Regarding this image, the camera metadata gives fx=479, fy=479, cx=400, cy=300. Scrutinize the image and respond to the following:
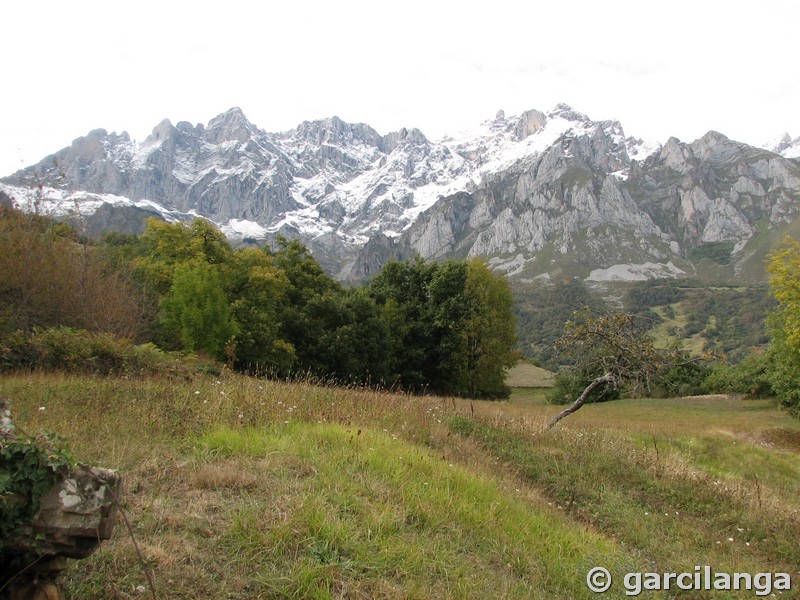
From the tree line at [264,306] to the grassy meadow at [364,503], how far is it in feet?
30.6

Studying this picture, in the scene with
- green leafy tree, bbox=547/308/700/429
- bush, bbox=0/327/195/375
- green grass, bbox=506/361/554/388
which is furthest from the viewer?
green grass, bbox=506/361/554/388

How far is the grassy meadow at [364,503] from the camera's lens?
4004 millimetres

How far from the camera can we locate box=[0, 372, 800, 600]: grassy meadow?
400 cm

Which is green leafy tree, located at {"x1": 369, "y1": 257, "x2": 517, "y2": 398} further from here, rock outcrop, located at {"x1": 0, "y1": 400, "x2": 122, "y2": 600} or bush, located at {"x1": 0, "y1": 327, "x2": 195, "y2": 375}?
rock outcrop, located at {"x1": 0, "y1": 400, "x2": 122, "y2": 600}

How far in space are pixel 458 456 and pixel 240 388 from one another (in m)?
4.40

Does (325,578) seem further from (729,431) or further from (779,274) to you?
(779,274)

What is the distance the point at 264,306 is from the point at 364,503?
27094 mm

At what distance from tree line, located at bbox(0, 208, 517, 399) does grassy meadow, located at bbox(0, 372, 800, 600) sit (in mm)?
9316

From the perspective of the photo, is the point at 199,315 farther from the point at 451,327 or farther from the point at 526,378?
the point at 526,378

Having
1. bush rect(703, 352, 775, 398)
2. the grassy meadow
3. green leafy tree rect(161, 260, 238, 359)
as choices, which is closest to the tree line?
green leafy tree rect(161, 260, 238, 359)

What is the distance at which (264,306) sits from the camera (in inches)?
1216

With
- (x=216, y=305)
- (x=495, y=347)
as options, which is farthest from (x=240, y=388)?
(x=495, y=347)

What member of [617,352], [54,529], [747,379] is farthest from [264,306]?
[747,379]

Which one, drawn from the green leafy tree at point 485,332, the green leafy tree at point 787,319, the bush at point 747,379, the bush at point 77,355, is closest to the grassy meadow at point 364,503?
the bush at point 77,355
